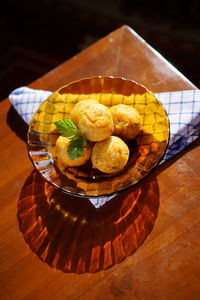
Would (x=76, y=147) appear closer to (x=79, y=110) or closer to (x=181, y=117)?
(x=79, y=110)

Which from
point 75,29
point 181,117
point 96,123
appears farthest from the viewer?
point 75,29

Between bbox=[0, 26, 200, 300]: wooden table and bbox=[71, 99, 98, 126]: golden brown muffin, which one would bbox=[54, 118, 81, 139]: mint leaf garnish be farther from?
bbox=[0, 26, 200, 300]: wooden table

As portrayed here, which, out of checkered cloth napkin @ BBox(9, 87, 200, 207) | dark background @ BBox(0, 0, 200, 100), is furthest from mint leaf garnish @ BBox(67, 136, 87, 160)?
dark background @ BBox(0, 0, 200, 100)

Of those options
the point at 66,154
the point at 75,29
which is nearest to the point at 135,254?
the point at 66,154

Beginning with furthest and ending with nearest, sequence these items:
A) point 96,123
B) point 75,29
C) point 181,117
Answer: point 75,29 → point 181,117 → point 96,123

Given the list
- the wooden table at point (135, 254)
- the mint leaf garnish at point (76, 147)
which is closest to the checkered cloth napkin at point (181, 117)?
the wooden table at point (135, 254)

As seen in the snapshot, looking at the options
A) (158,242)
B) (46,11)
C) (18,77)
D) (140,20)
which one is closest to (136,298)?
(158,242)

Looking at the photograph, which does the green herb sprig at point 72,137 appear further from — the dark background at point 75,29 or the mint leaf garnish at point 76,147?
the dark background at point 75,29
